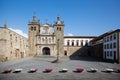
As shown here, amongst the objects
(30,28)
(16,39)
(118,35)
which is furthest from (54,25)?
(118,35)

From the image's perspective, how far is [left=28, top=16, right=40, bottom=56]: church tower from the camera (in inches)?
2146

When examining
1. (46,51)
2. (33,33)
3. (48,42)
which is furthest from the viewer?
(33,33)

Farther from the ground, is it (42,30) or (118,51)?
(42,30)

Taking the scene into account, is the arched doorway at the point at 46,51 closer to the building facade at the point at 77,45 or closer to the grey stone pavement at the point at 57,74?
the building facade at the point at 77,45

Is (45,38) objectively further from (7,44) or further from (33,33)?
(7,44)

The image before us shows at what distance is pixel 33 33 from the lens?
55.9m

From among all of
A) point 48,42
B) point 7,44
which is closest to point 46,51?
point 48,42

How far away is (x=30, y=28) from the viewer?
184 ft

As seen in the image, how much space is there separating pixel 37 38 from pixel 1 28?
901 inches

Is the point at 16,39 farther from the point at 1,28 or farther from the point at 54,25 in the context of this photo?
the point at 54,25

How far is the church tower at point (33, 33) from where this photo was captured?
5450 centimetres

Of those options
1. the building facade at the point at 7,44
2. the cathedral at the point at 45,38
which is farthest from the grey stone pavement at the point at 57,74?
the cathedral at the point at 45,38

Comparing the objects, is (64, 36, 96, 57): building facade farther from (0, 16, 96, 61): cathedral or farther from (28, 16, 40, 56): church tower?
(28, 16, 40, 56): church tower

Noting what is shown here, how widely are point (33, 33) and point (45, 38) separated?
5.01 m
